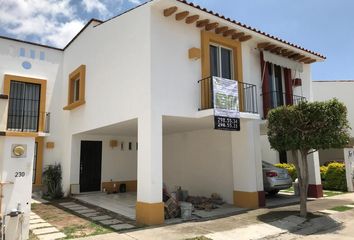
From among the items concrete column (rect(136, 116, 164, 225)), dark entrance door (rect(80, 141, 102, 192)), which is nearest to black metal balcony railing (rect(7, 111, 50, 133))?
dark entrance door (rect(80, 141, 102, 192))

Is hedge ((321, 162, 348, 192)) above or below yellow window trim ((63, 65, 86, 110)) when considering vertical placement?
below

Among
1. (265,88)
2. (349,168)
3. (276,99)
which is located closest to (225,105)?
(265,88)

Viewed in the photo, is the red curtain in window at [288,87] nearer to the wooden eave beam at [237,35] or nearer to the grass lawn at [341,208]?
the wooden eave beam at [237,35]

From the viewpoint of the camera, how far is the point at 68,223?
8.66 metres

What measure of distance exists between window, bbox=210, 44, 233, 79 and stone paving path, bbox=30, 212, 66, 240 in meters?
6.89

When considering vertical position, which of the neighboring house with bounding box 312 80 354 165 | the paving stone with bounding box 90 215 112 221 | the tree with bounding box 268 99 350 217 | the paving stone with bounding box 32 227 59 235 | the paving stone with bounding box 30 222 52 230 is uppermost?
the neighboring house with bounding box 312 80 354 165

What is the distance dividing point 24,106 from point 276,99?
11735 millimetres

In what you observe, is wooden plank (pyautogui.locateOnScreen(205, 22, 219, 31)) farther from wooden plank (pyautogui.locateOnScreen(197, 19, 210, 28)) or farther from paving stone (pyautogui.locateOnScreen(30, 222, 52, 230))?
paving stone (pyautogui.locateOnScreen(30, 222, 52, 230))

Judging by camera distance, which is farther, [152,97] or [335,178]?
[335,178]

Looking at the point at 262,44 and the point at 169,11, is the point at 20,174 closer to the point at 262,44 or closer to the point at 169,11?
the point at 169,11

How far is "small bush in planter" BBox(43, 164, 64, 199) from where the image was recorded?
13.5 meters

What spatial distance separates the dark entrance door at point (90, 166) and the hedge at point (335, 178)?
11.8 m

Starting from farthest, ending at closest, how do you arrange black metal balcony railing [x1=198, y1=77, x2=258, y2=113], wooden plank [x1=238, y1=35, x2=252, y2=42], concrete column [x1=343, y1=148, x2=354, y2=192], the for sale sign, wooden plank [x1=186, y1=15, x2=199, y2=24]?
concrete column [x1=343, y1=148, x2=354, y2=192] < wooden plank [x1=238, y1=35, x2=252, y2=42] < black metal balcony railing [x1=198, y1=77, x2=258, y2=113] < wooden plank [x1=186, y1=15, x2=199, y2=24] < the for sale sign

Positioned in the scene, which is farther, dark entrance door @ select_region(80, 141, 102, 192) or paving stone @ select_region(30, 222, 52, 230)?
dark entrance door @ select_region(80, 141, 102, 192)
